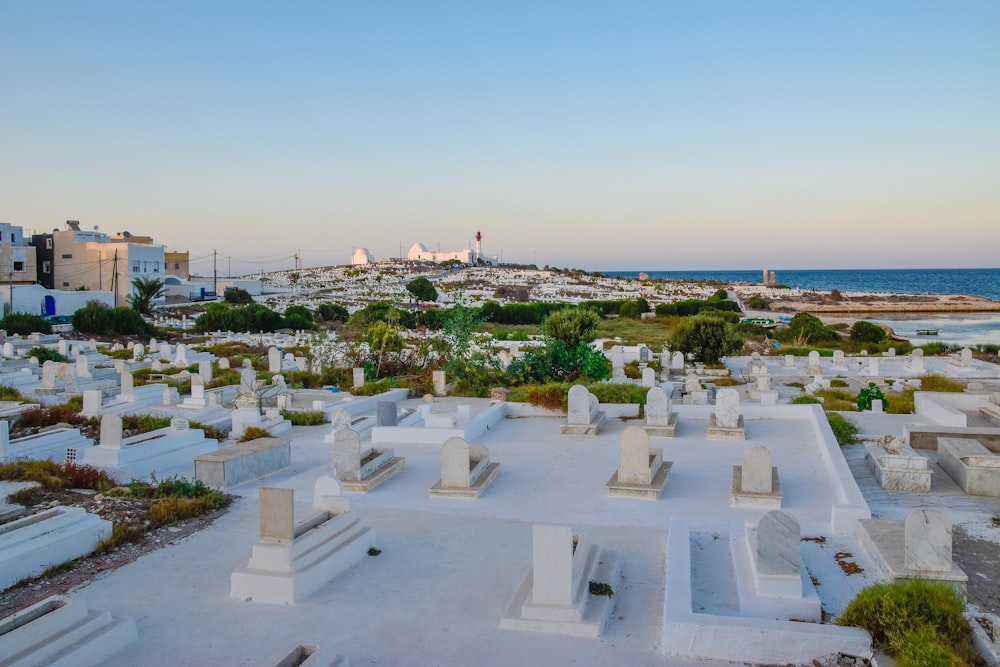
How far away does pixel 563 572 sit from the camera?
5426 mm

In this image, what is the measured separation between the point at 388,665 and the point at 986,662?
156 inches

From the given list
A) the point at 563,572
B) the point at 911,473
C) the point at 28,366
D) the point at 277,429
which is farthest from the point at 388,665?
the point at 28,366

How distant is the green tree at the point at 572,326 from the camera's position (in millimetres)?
23297

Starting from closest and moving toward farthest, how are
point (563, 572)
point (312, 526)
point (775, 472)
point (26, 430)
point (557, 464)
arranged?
1. point (563, 572)
2. point (312, 526)
3. point (775, 472)
4. point (557, 464)
5. point (26, 430)

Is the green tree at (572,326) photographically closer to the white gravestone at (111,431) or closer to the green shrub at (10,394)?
the green shrub at (10,394)

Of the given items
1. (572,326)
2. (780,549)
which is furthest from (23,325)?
(780,549)

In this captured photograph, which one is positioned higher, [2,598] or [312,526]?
[312,526]

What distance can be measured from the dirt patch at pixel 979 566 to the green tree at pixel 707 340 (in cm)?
2013

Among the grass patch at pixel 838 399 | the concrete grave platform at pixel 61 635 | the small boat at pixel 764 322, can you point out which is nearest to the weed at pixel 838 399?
the grass patch at pixel 838 399

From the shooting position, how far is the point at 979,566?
21.0 ft

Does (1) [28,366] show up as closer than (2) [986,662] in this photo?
No

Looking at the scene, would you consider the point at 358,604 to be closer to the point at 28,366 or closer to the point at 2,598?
the point at 2,598

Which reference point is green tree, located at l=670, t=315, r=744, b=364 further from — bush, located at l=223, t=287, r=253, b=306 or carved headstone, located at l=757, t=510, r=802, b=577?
bush, located at l=223, t=287, r=253, b=306

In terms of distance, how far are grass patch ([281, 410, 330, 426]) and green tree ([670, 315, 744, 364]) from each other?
1719 cm
